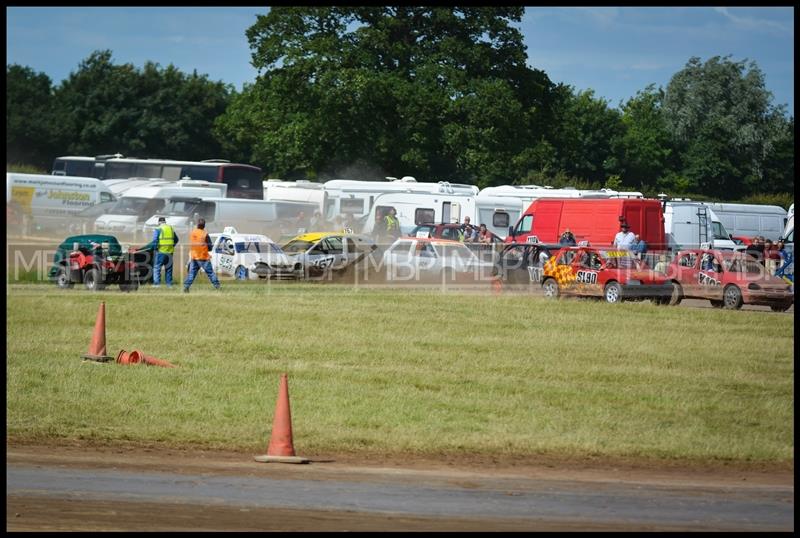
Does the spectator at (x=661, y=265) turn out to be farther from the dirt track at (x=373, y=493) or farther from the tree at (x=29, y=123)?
the tree at (x=29, y=123)

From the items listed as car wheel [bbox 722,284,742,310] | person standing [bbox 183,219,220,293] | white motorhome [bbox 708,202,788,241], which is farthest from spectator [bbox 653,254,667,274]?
white motorhome [bbox 708,202,788,241]

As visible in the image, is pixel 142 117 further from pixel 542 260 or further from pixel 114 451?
pixel 114 451

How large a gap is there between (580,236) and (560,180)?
28.2 meters

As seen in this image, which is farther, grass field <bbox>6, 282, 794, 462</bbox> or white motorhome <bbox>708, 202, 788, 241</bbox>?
white motorhome <bbox>708, 202, 788, 241</bbox>

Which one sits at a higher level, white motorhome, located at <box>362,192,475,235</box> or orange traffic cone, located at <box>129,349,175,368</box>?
white motorhome, located at <box>362,192,475,235</box>

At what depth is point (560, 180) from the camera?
212 ft

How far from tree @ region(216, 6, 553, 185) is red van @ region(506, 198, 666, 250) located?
59.2ft

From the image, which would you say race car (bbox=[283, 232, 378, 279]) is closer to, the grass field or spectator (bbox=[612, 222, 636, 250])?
the grass field

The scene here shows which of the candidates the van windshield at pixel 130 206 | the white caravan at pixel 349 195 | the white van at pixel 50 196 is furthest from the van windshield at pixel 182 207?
the white caravan at pixel 349 195

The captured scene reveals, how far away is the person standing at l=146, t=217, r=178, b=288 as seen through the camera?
26.9 meters

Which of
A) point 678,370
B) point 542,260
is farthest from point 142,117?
point 678,370

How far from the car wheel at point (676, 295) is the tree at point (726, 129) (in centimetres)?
5438

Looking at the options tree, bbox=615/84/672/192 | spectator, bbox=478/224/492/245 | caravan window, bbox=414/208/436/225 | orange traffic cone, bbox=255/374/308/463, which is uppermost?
tree, bbox=615/84/672/192

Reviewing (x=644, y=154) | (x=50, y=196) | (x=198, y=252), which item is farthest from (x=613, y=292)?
(x=644, y=154)
